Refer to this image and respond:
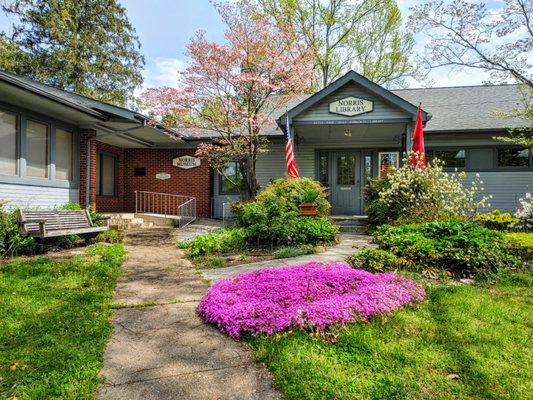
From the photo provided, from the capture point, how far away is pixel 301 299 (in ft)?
12.1

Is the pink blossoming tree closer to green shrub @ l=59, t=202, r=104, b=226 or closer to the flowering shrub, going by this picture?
green shrub @ l=59, t=202, r=104, b=226

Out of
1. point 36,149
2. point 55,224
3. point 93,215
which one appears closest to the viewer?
point 55,224

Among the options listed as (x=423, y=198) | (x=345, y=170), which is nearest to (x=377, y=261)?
(x=423, y=198)

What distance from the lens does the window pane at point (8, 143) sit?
834 centimetres

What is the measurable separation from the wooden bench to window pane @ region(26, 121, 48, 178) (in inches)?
66.3

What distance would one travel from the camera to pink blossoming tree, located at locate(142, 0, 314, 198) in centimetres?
1065

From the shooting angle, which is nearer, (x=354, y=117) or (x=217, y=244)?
(x=217, y=244)

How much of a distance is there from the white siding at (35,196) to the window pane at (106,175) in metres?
2.68

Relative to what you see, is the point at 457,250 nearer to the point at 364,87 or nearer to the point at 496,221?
the point at 496,221

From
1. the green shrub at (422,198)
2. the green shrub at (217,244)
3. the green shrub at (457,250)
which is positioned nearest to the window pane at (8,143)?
the green shrub at (217,244)

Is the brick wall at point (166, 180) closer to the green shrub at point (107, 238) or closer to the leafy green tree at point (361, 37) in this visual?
the green shrub at point (107, 238)

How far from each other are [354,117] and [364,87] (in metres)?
0.92

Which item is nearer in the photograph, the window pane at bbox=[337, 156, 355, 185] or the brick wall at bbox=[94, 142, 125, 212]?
the brick wall at bbox=[94, 142, 125, 212]

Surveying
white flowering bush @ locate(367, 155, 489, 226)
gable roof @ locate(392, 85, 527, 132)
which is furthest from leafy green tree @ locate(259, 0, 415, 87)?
white flowering bush @ locate(367, 155, 489, 226)
